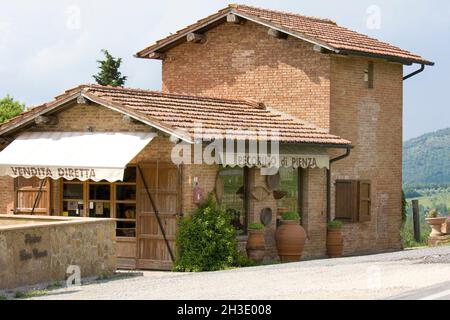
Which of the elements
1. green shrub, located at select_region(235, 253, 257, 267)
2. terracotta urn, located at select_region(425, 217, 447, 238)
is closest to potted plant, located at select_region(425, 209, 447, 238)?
terracotta urn, located at select_region(425, 217, 447, 238)

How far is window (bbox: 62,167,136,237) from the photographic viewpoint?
26.0m

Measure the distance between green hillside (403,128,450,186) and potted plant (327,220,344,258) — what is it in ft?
389

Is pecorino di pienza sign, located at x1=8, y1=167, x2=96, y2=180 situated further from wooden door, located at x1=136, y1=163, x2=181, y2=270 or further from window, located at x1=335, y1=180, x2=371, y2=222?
window, located at x1=335, y1=180, x2=371, y2=222

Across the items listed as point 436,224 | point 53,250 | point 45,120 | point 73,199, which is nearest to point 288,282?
point 53,250

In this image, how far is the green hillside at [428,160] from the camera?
150m

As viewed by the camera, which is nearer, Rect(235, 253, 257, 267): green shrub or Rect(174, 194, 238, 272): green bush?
Rect(174, 194, 238, 272): green bush

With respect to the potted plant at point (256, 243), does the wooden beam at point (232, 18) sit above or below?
above

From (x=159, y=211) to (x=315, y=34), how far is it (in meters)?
7.63

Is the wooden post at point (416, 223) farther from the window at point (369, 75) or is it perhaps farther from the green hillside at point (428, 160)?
the green hillside at point (428, 160)

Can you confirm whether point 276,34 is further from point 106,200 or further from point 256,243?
point 106,200

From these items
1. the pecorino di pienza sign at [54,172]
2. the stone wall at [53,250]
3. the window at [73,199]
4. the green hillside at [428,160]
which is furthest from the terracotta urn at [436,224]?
the green hillside at [428,160]

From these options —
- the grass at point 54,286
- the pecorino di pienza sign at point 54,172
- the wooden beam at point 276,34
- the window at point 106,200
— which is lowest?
the grass at point 54,286

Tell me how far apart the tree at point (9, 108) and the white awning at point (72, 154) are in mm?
20254
